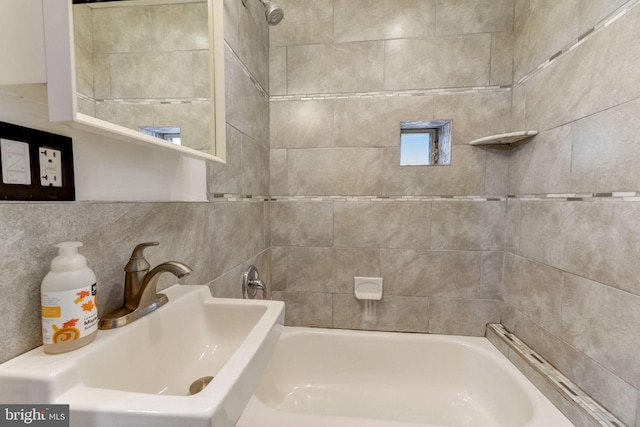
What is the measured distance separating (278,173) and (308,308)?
2.92ft

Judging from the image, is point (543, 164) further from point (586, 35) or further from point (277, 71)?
point (277, 71)

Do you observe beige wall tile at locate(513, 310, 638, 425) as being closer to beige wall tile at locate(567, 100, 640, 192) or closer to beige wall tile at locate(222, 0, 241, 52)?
beige wall tile at locate(567, 100, 640, 192)

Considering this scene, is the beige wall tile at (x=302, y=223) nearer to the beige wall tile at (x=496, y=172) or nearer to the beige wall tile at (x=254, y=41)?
the beige wall tile at (x=254, y=41)

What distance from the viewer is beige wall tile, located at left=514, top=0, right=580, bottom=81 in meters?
1.20

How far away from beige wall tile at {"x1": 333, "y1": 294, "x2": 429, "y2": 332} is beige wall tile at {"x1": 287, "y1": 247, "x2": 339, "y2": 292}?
0.12 meters

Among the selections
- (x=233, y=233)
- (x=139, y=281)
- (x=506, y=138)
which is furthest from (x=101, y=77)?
(x=506, y=138)

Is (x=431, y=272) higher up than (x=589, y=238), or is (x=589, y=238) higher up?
(x=589, y=238)

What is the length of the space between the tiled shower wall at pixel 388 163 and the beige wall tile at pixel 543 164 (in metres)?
0.10

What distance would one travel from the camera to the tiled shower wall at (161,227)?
0.48m

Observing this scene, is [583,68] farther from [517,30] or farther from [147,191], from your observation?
[147,191]

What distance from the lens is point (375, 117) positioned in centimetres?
170

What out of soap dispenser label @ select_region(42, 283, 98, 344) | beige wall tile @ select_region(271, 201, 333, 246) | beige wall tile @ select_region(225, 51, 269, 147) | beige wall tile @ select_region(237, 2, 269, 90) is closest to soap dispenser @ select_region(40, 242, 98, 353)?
soap dispenser label @ select_region(42, 283, 98, 344)

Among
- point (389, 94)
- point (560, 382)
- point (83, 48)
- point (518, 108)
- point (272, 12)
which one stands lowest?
point (560, 382)

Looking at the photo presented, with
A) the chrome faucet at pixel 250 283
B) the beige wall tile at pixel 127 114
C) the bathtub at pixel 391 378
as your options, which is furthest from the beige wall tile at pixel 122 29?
the bathtub at pixel 391 378
